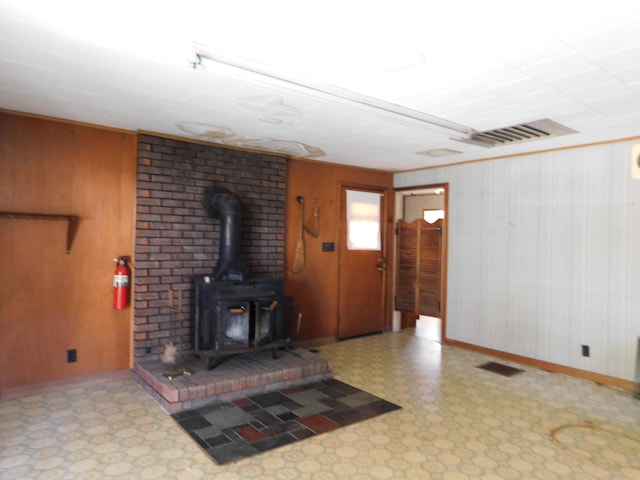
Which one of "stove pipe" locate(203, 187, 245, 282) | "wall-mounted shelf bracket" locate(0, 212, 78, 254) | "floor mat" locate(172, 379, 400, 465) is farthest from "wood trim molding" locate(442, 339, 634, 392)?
"wall-mounted shelf bracket" locate(0, 212, 78, 254)

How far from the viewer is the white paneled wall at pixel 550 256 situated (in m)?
3.95

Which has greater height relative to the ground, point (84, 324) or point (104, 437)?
point (84, 324)

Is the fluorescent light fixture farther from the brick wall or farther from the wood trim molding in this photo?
the wood trim molding

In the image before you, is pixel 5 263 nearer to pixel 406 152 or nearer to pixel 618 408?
pixel 406 152

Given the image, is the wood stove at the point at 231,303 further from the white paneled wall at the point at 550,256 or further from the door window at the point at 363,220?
the white paneled wall at the point at 550,256

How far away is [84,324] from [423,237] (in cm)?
418

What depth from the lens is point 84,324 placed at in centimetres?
378

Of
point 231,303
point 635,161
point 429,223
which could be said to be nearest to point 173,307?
point 231,303

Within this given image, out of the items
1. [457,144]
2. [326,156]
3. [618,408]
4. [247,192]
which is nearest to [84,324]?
[247,192]

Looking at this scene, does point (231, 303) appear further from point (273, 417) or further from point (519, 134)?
point (519, 134)

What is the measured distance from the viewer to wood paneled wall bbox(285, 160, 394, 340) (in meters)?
5.10

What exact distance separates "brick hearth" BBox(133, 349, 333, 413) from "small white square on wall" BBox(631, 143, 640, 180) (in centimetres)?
332

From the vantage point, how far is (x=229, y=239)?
4086 mm

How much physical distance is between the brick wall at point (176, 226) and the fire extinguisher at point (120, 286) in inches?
3.7
